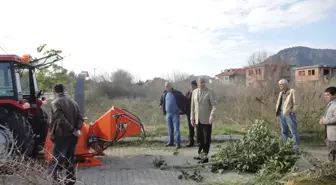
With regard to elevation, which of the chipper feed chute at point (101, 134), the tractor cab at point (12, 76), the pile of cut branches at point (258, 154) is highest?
the tractor cab at point (12, 76)

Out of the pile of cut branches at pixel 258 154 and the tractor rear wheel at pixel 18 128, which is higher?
the tractor rear wheel at pixel 18 128

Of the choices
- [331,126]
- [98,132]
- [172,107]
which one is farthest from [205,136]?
[331,126]

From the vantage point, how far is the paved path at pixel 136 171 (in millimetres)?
6340

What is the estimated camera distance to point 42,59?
8.03 meters

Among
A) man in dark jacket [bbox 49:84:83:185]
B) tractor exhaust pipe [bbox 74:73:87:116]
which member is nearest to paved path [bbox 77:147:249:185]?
man in dark jacket [bbox 49:84:83:185]

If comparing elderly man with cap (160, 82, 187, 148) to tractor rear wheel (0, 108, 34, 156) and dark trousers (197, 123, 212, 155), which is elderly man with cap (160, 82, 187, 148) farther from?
tractor rear wheel (0, 108, 34, 156)

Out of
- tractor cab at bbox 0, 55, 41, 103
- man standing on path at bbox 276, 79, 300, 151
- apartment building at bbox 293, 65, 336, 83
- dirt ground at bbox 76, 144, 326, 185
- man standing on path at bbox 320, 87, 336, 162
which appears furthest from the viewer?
apartment building at bbox 293, 65, 336, 83

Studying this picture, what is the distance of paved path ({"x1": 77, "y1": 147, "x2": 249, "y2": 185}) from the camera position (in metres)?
6.34

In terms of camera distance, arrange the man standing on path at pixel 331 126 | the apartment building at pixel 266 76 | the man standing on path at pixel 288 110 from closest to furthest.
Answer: the man standing on path at pixel 331 126
the man standing on path at pixel 288 110
the apartment building at pixel 266 76

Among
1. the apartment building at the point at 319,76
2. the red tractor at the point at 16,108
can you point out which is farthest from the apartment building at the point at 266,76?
the red tractor at the point at 16,108

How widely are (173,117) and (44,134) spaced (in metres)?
3.57

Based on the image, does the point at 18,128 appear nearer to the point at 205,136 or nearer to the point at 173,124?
the point at 205,136

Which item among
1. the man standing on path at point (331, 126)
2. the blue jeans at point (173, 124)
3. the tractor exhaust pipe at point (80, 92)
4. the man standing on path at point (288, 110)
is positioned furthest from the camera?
the blue jeans at point (173, 124)

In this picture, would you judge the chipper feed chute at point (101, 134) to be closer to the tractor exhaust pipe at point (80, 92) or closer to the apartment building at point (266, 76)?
the tractor exhaust pipe at point (80, 92)
